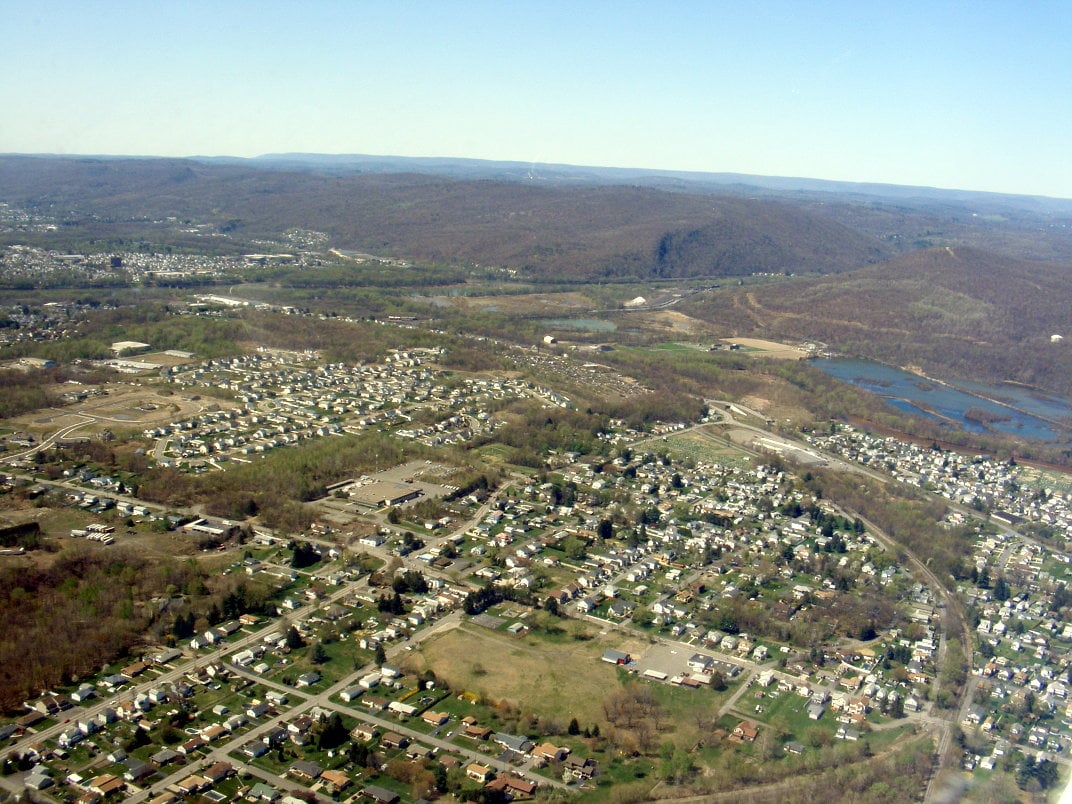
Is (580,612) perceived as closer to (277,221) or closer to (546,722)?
(546,722)

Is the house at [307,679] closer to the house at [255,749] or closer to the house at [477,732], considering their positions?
the house at [255,749]

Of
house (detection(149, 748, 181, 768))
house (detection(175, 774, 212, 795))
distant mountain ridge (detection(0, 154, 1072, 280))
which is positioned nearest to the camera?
house (detection(175, 774, 212, 795))

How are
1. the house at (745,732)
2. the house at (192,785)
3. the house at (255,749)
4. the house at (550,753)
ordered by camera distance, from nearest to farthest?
the house at (192,785), the house at (255,749), the house at (550,753), the house at (745,732)

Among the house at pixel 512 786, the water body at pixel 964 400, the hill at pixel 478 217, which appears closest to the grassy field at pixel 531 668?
the house at pixel 512 786

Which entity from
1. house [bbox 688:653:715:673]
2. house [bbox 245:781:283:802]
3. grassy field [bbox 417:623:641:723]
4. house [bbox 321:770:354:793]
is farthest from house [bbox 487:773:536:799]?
house [bbox 688:653:715:673]

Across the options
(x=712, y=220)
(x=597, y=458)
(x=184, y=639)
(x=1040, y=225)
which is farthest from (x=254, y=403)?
(x=1040, y=225)

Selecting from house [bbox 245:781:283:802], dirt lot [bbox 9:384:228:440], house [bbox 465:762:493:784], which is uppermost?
dirt lot [bbox 9:384:228:440]

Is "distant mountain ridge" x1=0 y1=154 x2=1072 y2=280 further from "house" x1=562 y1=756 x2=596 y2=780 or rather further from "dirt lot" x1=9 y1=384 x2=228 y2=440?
"house" x1=562 y1=756 x2=596 y2=780

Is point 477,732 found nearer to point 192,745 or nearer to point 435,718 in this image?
point 435,718
